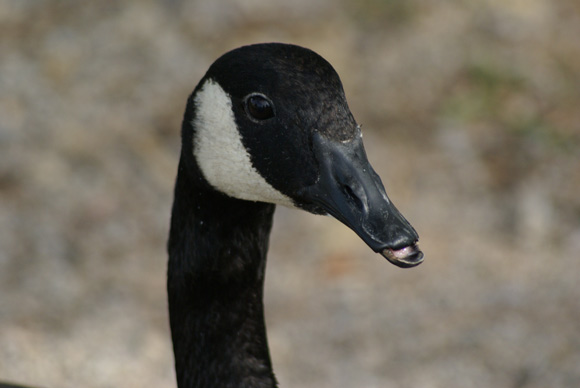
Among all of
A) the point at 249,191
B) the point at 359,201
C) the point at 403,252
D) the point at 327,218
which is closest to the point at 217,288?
the point at 249,191

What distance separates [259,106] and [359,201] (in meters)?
0.45

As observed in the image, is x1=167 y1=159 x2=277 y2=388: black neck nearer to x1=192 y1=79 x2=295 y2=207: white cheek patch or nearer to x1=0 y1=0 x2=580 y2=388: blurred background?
x1=192 y1=79 x2=295 y2=207: white cheek patch

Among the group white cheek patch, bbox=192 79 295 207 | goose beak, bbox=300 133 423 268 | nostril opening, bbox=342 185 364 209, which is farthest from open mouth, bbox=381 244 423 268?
white cheek patch, bbox=192 79 295 207

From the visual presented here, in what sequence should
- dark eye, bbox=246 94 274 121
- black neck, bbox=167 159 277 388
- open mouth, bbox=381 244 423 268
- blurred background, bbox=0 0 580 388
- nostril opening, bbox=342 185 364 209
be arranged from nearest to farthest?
open mouth, bbox=381 244 423 268
nostril opening, bbox=342 185 364 209
dark eye, bbox=246 94 274 121
black neck, bbox=167 159 277 388
blurred background, bbox=0 0 580 388

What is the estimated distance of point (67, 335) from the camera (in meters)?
4.91

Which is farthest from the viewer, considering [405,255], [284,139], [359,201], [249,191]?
[249,191]

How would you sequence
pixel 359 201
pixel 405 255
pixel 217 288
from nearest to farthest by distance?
pixel 405 255
pixel 359 201
pixel 217 288

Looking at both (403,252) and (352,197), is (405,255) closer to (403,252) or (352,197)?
(403,252)

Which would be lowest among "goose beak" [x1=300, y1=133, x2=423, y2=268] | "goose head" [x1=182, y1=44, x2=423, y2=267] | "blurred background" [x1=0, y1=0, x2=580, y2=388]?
"goose beak" [x1=300, y1=133, x2=423, y2=268]

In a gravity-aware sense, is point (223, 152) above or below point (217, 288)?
above

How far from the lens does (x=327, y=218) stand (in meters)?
5.80

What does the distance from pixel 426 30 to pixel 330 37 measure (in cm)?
86

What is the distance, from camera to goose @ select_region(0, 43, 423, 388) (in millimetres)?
2410

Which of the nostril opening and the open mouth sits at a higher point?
the nostril opening
